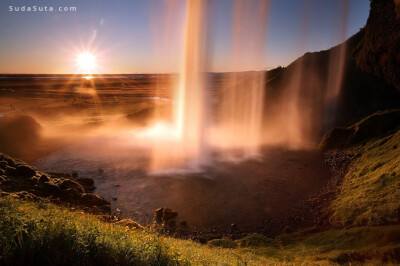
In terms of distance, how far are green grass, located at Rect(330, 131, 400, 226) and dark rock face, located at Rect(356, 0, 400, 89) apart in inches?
699

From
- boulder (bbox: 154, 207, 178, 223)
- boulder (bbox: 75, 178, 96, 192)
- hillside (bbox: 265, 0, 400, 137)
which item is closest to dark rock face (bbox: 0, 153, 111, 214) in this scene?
boulder (bbox: 75, 178, 96, 192)

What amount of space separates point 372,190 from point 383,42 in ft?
108

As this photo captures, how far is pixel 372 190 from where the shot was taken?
20344 mm

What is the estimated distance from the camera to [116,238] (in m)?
7.05

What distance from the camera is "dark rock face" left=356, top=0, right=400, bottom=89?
3888 centimetres

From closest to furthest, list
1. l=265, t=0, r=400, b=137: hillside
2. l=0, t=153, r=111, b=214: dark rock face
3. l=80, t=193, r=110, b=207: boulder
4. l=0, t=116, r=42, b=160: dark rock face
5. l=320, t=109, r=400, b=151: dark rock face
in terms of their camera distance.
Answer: l=0, t=153, r=111, b=214: dark rock face
l=80, t=193, r=110, b=207: boulder
l=320, t=109, r=400, b=151: dark rock face
l=0, t=116, r=42, b=160: dark rock face
l=265, t=0, r=400, b=137: hillside

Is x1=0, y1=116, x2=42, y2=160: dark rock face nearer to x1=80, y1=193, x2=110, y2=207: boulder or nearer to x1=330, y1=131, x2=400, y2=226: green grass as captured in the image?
x1=80, y1=193, x2=110, y2=207: boulder

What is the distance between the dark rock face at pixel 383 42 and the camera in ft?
128

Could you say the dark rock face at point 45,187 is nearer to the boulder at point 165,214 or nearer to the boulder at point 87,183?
the boulder at point 87,183

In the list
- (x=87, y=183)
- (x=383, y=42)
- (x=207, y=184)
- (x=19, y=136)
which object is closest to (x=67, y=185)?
(x=87, y=183)

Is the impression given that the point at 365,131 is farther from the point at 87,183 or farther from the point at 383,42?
the point at 87,183

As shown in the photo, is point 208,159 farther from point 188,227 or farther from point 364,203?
point 364,203

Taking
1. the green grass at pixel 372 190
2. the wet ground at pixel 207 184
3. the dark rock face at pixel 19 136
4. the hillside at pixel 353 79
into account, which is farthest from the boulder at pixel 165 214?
the hillside at pixel 353 79

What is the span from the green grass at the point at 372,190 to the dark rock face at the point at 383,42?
17756 mm
